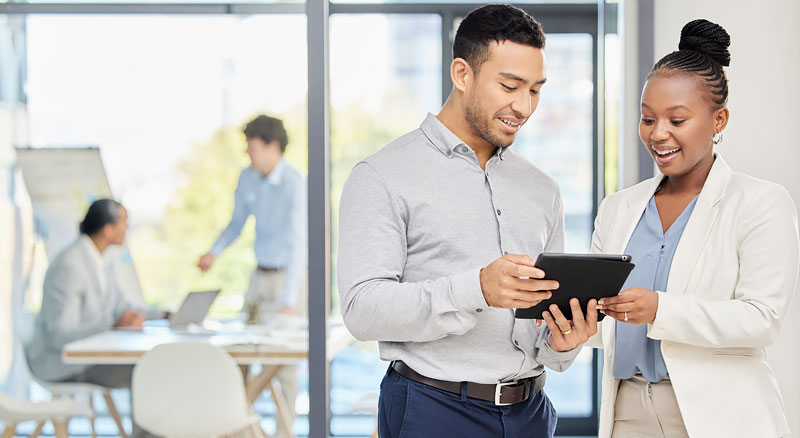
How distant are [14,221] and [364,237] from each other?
2110 mm

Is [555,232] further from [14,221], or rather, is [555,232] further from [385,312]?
[14,221]

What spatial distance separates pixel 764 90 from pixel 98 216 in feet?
8.47

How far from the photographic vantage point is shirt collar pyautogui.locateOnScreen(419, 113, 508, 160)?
5.41ft

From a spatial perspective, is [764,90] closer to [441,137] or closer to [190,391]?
[441,137]

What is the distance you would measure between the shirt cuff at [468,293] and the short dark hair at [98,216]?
6.63 feet

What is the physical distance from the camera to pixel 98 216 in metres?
2.98

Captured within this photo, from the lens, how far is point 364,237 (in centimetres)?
151

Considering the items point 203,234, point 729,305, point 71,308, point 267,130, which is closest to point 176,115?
point 267,130

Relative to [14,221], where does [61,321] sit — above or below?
below

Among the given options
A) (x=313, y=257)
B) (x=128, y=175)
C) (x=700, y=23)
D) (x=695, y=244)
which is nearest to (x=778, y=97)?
(x=700, y=23)

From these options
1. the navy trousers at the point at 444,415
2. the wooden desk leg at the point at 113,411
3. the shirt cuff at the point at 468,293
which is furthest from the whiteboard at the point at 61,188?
the shirt cuff at the point at 468,293

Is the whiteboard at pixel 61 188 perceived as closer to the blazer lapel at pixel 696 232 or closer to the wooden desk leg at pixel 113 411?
the wooden desk leg at pixel 113 411

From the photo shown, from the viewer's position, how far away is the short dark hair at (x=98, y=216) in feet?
9.76

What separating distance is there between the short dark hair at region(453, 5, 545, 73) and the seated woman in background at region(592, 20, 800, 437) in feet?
1.17
